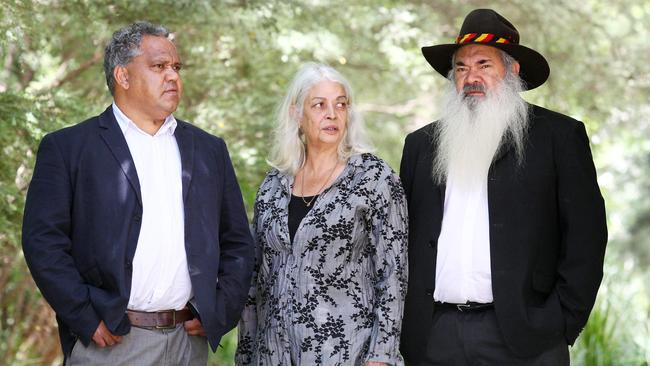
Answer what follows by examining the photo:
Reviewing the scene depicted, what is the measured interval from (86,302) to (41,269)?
20cm

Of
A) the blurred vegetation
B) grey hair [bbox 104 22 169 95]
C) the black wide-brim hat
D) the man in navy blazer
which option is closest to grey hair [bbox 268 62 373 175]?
the man in navy blazer

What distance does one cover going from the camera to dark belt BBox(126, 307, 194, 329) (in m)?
3.68

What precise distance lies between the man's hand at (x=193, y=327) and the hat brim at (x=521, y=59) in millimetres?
1566

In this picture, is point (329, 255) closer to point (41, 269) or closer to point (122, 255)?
point (122, 255)

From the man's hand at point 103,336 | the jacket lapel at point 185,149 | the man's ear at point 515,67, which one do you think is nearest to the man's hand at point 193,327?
the man's hand at point 103,336

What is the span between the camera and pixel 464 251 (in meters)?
3.96

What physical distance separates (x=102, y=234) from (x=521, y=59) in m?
1.90

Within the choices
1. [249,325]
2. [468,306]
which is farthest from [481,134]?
[249,325]

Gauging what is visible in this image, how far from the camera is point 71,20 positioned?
21.3ft

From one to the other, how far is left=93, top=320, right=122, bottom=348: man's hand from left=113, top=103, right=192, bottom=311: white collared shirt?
131mm

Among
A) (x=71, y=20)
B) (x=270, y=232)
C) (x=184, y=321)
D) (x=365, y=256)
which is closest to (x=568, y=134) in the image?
(x=365, y=256)

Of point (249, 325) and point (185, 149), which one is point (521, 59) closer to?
point (185, 149)

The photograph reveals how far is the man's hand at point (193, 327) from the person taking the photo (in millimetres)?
3793

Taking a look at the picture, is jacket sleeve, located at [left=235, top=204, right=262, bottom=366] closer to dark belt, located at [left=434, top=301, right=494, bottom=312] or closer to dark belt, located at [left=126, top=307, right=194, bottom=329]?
dark belt, located at [left=126, top=307, right=194, bottom=329]
